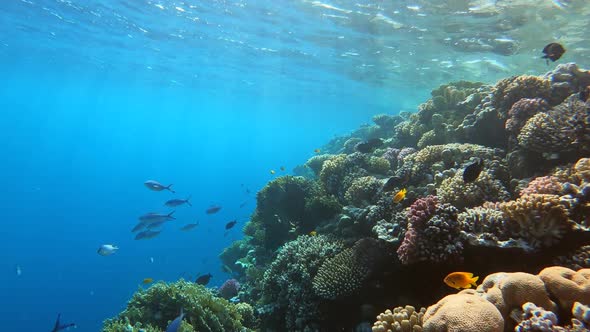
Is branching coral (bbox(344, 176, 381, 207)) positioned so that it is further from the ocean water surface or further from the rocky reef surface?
the ocean water surface

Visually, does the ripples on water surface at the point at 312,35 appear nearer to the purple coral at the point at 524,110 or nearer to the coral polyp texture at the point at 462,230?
the coral polyp texture at the point at 462,230

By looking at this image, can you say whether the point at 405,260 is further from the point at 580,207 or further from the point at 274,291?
the point at 274,291

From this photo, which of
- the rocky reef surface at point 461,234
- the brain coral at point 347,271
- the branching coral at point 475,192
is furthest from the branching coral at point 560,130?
the brain coral at point 347,271

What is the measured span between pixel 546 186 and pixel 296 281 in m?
4.98

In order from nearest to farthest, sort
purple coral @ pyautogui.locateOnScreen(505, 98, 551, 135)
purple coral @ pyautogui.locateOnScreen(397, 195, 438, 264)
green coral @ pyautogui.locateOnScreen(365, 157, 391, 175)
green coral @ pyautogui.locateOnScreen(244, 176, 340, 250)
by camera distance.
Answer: purple coral @ pyautogui.locateOnScreen(397, 195, 438, 264)
purple coral @ pyautogui.locateOnScreen(505, 98, 551, 135)
green coral @ pyautogui.locateOnScreen(365, 157, 391, 175)
green coral @ pyautogui.locateOnScreen(244, 176, 340, 250)

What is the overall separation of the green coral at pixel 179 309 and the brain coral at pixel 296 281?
37.9 inches

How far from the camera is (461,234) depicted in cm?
485

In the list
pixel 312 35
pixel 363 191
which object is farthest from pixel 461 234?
pixel 312 35

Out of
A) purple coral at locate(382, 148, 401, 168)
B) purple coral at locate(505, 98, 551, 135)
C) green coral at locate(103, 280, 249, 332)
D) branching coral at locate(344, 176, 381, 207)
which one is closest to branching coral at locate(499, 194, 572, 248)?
purple coral at locate(505, 98, 551, 135)

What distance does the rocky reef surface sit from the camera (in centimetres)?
325

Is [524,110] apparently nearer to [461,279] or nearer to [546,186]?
[546,186]

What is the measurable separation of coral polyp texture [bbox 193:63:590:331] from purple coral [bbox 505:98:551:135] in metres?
0.02

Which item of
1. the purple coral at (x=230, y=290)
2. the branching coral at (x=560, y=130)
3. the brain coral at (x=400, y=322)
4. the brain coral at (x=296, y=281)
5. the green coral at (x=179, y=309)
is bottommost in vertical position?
the purple coral at (x=230, y=290)

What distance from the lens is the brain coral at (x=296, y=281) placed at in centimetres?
641
